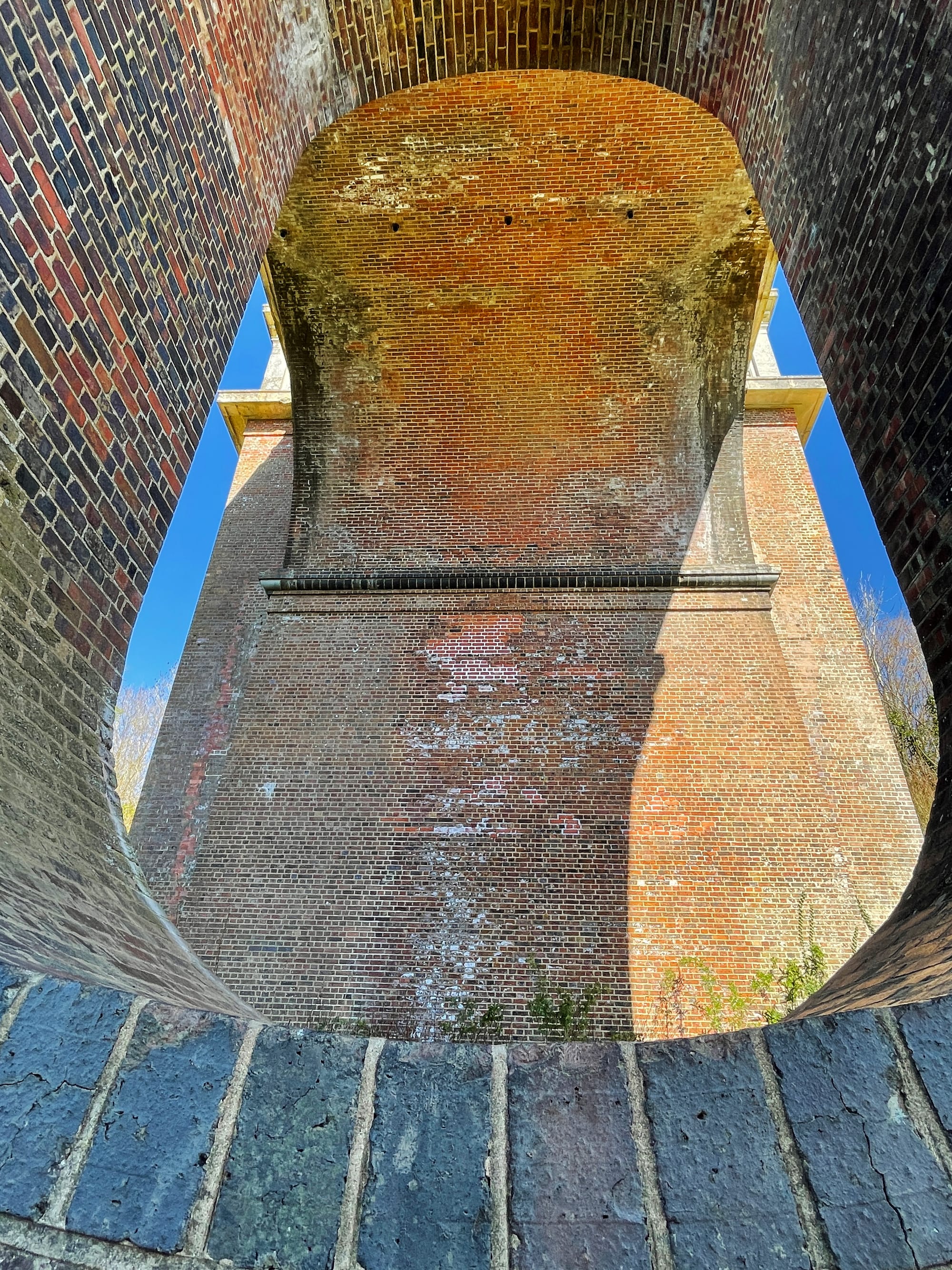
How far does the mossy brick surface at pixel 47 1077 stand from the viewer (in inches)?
45.5

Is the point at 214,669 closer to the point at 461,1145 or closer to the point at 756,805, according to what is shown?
the point at 756,805

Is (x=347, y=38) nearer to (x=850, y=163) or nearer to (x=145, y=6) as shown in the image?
(x=145, y=6)

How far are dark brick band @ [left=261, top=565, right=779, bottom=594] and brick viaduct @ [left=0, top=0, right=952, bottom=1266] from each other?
4387mm

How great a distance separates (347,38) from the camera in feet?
14.1

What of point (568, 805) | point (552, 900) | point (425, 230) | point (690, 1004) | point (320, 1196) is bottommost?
point (690, 1004)

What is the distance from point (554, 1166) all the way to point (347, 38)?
18.5 ft

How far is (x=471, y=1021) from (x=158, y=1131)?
5.30 metres

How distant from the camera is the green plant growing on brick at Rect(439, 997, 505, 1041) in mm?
5820

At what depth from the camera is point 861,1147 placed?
1.21 meters

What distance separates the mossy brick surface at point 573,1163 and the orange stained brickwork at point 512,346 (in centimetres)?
704

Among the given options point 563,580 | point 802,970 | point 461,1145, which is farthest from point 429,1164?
point 563,580

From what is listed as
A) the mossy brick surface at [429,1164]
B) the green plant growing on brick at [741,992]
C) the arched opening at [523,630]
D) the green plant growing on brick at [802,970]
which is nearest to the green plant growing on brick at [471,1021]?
the arched opening at [523,630]

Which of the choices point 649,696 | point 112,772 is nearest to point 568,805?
point 649,696

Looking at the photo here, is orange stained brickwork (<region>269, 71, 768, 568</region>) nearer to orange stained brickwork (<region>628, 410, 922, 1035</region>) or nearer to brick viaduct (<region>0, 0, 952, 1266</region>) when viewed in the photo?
orange stained brickwork (<region>628, 410, 922, 1035</region>)
